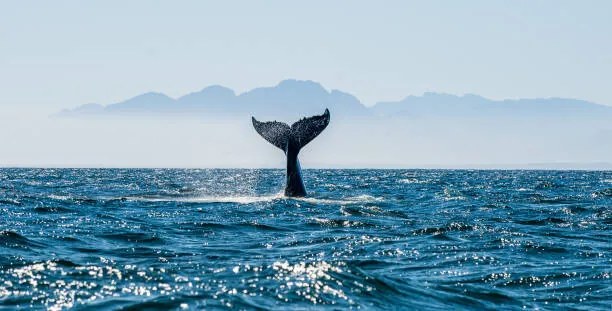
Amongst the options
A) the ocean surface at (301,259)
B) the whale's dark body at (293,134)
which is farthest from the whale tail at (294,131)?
the ocean surface at (301,259)

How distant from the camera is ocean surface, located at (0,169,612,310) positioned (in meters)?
10.3

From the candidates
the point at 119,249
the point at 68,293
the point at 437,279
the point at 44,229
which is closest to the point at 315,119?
the point at 44,229

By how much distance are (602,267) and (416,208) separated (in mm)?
12758

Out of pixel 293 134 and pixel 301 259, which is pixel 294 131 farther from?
pixel 301 259

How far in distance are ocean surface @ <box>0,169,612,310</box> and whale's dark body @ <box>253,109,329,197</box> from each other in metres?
3.22

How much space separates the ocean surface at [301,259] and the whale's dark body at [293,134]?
3220 mm

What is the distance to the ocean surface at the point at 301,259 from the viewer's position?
405 inches

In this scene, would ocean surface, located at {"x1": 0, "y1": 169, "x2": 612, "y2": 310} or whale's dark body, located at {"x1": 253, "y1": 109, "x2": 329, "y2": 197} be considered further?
whale's dark body, located at {"x1": 253, "y1": 109, "x2": 329, "y2": 197}

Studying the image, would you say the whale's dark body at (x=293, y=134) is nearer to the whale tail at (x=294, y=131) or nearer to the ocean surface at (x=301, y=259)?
the whale tail at (x=294, y=131)

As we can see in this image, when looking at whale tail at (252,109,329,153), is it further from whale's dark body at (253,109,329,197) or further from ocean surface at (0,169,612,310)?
ocean surface at (0,169,612,310)

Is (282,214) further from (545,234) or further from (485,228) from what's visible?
(545,234)

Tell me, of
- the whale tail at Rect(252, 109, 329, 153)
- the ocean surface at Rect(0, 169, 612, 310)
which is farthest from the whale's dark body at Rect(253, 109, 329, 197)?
the ocean surface at Rect(0, 169, 612, 310)

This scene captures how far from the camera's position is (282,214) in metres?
22.2

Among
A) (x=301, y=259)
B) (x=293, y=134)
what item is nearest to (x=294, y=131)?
(x=293, y=134)
